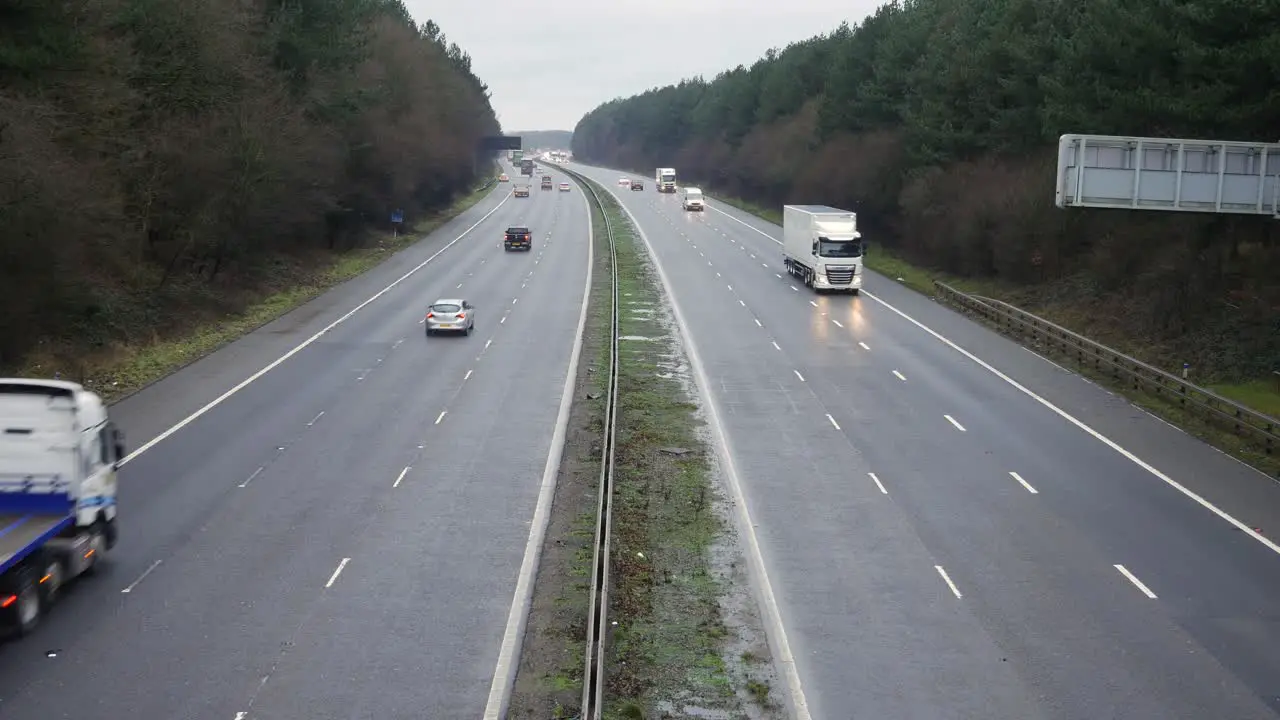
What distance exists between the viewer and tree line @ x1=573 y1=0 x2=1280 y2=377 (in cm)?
3888

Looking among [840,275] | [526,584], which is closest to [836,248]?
[840,275]

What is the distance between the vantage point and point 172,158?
161 feet

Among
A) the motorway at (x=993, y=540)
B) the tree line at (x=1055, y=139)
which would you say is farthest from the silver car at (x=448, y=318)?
the tree line at (x=1055, y=139)

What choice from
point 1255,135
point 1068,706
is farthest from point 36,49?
point 1255,135

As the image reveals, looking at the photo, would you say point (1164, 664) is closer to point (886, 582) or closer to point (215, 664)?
point (886, 582)

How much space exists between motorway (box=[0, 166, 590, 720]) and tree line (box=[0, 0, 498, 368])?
462cm

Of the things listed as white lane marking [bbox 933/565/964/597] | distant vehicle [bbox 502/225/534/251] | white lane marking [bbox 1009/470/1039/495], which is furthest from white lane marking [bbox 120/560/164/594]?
distant vehicle [bbox 502/225/534/251]

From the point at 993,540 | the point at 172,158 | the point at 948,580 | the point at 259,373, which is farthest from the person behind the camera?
the point at 172,158

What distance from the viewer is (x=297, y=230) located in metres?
71.7

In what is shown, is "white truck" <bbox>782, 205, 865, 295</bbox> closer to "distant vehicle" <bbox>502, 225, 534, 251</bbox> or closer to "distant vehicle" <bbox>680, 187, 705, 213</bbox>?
"distant vehicle" <bbox>502, 225, 534, 251</bbox>

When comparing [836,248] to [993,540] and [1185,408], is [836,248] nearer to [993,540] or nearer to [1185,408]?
[1185,408]

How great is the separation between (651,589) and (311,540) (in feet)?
20.3

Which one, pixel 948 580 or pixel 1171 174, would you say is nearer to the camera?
pixel 948 580

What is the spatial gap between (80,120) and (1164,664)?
3708 centimetres
